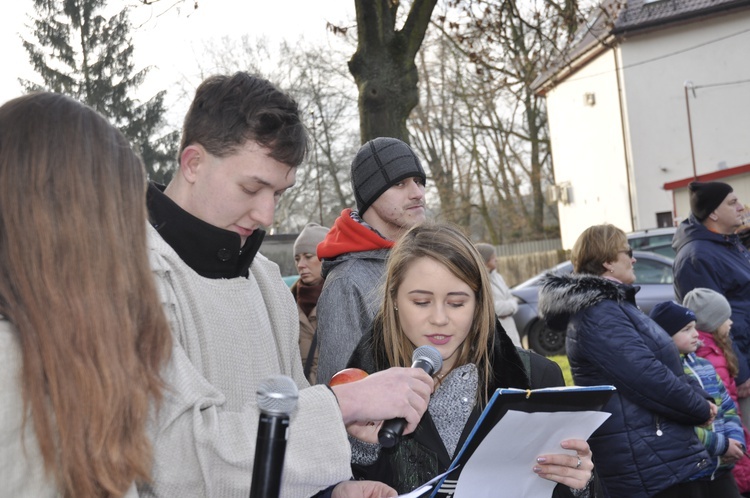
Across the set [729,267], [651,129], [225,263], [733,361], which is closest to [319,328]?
[225,263]

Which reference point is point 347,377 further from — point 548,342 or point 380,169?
point 548,342

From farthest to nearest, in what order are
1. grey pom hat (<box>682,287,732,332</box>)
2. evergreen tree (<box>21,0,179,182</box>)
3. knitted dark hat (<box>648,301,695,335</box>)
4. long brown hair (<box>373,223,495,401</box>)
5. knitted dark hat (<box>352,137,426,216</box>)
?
evergreen tree (<box>21,0,179,182</box>), grey pom hat (<box>682,287,732,332</box>), knitted dark hat (<box>648,301,695,335</box>), knitted dark hat (<box>352,137,426,216</box>), long brown hair (<box>373,223,495,401</box>)

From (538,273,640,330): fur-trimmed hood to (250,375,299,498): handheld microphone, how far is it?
10.3 feet

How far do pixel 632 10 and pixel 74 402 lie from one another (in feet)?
90.3

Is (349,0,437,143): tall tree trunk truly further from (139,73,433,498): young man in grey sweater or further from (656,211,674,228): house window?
(656,211,674,228): house window

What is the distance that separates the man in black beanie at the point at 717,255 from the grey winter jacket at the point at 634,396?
74.3 inches

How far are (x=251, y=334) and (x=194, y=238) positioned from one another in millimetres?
321

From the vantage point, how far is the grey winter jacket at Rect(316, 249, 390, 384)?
3.33 meters

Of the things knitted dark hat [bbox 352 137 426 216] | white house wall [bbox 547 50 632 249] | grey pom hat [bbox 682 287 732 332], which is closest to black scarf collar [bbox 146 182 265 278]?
knitted dark hat [bbox 352 137 426 216]

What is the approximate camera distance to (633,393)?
430cm

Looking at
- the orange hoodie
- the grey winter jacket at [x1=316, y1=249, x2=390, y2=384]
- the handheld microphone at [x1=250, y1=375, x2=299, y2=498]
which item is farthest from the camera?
the orange hoodie

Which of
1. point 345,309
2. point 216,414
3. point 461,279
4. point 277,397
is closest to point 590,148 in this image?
point 345,309

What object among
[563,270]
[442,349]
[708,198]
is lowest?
[563,270]

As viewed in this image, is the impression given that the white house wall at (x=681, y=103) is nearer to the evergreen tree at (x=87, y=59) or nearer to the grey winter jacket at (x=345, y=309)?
the evergreen tree at (x=87, y=59)
